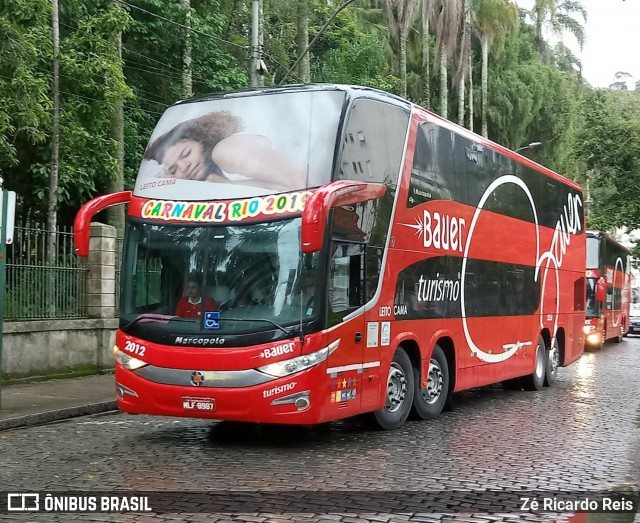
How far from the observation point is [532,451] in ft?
32.1

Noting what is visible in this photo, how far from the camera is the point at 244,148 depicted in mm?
Answer: 9914

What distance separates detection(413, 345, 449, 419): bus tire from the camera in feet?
38.8

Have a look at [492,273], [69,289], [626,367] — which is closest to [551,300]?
[492,273]

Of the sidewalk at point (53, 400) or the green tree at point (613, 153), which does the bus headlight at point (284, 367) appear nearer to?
the sidewalk at point (53, 400)

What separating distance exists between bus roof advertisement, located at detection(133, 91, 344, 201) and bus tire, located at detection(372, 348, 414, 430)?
9.35ft

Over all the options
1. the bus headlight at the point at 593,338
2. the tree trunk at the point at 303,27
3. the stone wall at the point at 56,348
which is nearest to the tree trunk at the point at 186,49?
the tree trunk at the point at 303,27

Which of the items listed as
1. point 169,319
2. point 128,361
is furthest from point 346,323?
point 128,361

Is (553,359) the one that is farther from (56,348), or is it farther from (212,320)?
(212,320)

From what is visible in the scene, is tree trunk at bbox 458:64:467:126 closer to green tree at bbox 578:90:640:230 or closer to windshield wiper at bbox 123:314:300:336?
green tree at bbox 578:90:640:230

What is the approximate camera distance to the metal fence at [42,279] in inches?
593

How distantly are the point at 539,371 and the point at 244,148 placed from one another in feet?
29.9

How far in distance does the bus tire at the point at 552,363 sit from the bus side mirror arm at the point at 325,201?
8.17 metres

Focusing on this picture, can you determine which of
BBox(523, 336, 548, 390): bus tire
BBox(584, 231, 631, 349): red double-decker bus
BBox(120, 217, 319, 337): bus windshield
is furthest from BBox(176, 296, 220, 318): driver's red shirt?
BBox(584, 231, 631, 349): red double-decker bus

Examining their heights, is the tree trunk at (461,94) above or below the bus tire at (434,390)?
above
